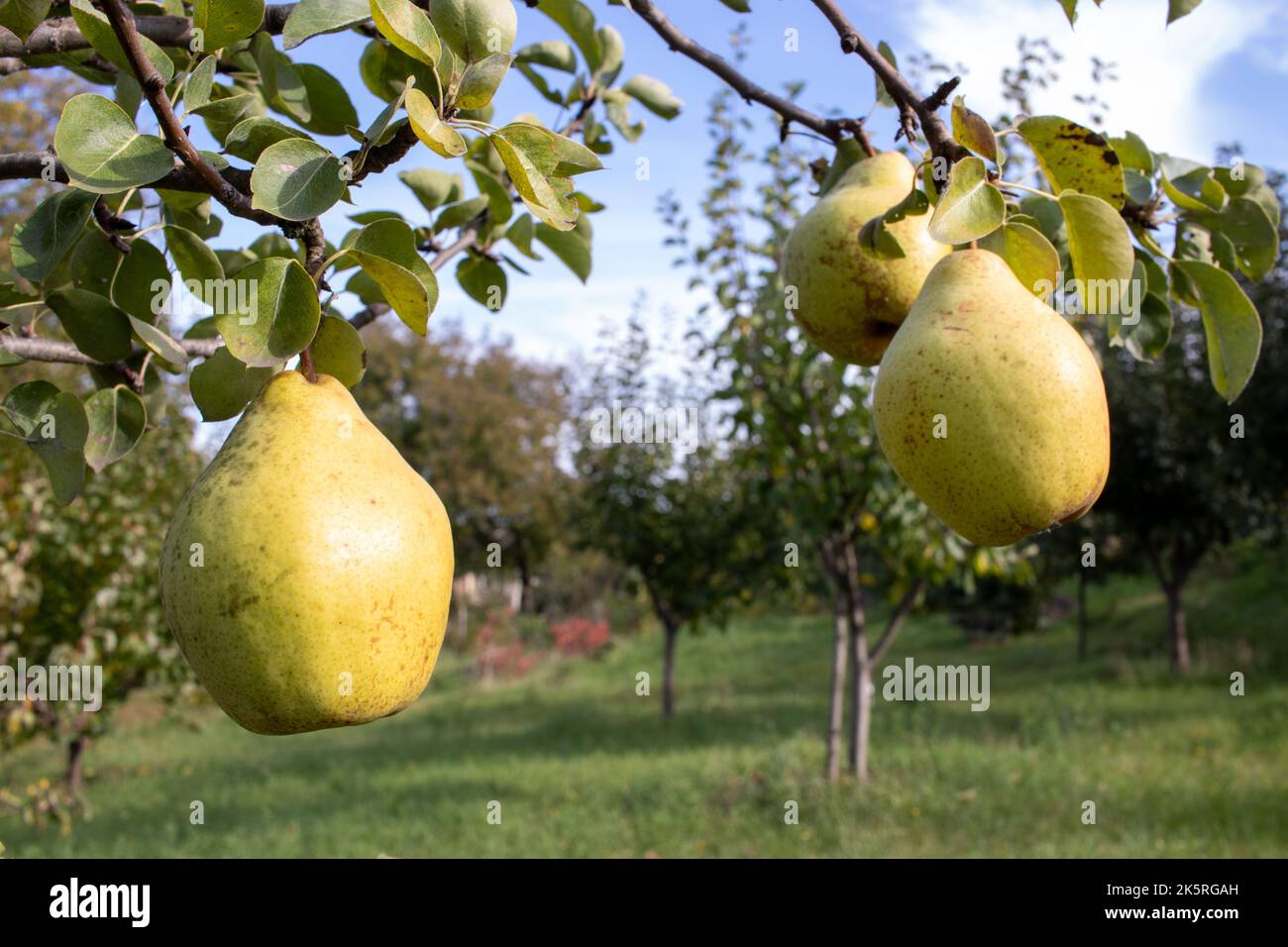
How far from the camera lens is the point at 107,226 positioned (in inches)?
44.3

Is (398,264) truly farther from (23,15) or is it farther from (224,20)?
(23,15)

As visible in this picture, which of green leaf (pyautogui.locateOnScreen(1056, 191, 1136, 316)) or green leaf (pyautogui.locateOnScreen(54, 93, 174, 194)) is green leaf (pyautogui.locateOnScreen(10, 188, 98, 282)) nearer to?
green leaf (pyautogui.locateOnScreen(54, 93, 174, 194))

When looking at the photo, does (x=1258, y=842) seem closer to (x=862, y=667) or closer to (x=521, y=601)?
(x=862, y=667)

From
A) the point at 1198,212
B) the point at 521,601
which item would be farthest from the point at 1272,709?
the point at 521,601

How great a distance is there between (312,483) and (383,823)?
21.7 ft

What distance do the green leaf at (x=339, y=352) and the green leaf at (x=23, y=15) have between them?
1.58 ft

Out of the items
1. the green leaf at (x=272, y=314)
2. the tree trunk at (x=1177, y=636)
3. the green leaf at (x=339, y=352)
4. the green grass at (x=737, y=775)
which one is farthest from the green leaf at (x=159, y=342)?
the tree trunk at (x=1177, y=636)

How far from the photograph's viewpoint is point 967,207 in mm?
944

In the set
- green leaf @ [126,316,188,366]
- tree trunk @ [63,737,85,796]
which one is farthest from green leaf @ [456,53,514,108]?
tree trunk @ [63,737,85,796]

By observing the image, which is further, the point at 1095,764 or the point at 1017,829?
the point at 1095,764

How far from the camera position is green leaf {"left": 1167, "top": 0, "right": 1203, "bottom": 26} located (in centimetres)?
112

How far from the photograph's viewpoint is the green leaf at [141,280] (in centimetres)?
114

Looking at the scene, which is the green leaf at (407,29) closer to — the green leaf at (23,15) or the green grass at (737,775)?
the green leaf at (23,15)

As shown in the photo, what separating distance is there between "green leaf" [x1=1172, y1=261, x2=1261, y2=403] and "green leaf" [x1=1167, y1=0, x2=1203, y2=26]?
280mm
